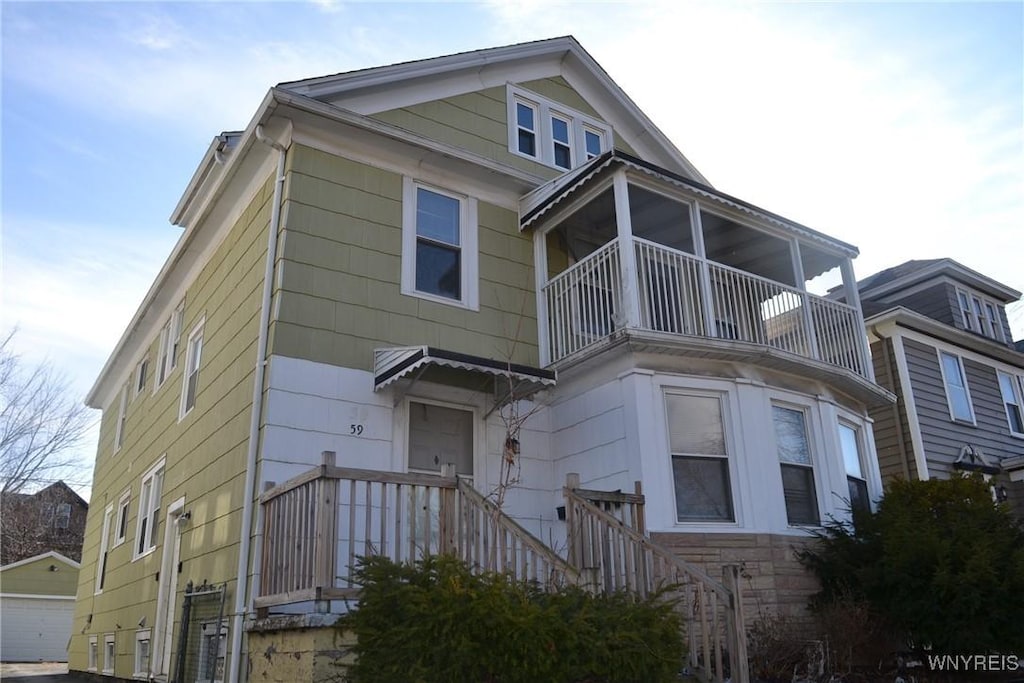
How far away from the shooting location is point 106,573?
47.1 feet

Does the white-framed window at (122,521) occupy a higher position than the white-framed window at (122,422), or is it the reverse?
the white-framed window at (122,422)

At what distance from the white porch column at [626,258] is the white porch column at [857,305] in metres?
3.79

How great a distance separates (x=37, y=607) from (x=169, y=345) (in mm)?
19088

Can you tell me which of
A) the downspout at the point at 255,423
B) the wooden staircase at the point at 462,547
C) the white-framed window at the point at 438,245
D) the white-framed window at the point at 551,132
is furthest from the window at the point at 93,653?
the white-framed window at the point at 551,132

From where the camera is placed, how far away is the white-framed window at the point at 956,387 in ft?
55.3

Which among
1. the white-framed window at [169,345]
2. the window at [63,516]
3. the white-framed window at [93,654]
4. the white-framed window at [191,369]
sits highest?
the window at [63,516]

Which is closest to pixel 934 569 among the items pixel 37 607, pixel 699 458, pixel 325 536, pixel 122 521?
pixel 699 458

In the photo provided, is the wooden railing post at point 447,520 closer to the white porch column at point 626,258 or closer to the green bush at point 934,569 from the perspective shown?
the white porch column at point 626,258

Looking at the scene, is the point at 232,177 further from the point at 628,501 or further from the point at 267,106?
the point at 628,501

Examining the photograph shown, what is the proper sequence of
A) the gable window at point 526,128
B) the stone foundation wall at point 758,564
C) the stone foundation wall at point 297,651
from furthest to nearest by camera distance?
the gable window at point 526,128
the stone foundation wall at point 758,564
the stone foundation wall at point 297,651

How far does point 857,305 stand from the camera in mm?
11164

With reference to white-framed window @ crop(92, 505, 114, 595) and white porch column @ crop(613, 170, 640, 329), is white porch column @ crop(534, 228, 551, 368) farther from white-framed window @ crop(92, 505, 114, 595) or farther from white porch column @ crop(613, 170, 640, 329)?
white-framed window @ crop(92, 505, 114, 595)

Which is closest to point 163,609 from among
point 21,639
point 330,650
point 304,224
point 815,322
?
point 304,224

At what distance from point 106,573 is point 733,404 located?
11.7 m
